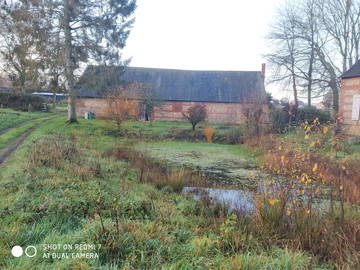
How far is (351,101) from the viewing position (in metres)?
14.5

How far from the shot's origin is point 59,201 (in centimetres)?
387

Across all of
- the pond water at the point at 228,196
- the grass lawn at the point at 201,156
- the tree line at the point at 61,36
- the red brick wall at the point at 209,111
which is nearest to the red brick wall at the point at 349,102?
the grass lawn at the point at 201,156

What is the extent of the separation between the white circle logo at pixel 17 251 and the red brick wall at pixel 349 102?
52.5 ft

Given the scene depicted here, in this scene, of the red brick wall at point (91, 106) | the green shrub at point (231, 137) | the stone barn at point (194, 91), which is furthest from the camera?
the stone barn at point (194, 91)

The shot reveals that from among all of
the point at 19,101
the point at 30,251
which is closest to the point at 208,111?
the point at 19,101

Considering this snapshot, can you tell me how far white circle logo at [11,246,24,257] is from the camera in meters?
2.62

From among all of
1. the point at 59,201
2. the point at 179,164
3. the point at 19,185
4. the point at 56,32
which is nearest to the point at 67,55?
the point at 56,32

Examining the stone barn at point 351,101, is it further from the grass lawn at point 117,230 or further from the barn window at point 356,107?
the grass lawn at point 117,230

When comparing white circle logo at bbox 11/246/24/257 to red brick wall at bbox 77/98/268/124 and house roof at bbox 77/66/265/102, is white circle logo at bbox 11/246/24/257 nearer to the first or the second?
house roof at bbox 77/66/265/102

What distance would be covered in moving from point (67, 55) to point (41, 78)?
2199 millimetres

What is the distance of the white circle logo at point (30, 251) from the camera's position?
8.48 feet

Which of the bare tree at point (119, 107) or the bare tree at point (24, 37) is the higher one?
the bare tree at point (24, 37)

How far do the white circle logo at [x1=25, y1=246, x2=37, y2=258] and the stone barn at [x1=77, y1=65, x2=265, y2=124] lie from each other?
1969 centimetres

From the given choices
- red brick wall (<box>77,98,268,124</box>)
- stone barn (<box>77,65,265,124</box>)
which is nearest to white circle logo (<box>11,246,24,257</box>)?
stone barn (<box>77,65,265,124</box>)
